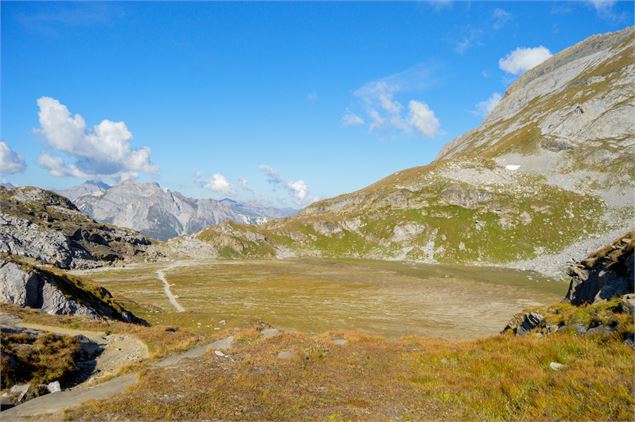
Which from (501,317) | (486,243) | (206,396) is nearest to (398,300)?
(501,317)

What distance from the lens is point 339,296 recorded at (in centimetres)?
9500

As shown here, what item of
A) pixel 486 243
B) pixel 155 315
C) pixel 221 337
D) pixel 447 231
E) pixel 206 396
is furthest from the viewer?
pixel 447 231

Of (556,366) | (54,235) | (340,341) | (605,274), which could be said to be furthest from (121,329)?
(54,235)

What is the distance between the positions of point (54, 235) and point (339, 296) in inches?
5159

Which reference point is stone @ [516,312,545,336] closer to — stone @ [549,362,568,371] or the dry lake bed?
stone @ [549,362,568,371]

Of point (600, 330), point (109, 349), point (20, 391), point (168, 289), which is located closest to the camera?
point (600, 330)

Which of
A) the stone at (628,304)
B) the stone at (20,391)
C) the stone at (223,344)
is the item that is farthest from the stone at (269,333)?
the stone at (628,304)

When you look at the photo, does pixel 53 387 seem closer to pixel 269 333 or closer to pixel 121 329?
pixel 121 329

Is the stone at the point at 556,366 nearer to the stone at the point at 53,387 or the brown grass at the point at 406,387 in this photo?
the brown grass at the point at 406,387

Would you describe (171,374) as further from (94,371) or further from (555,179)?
(555,179)

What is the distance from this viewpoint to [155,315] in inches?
2312

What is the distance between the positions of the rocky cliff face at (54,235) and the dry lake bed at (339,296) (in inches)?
863

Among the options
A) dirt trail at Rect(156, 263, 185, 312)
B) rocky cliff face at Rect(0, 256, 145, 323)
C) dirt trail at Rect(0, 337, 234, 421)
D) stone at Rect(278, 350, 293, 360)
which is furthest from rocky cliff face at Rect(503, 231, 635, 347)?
dirt trail at Rect(156, 263, 185, 312)

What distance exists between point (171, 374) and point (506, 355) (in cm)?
1996
